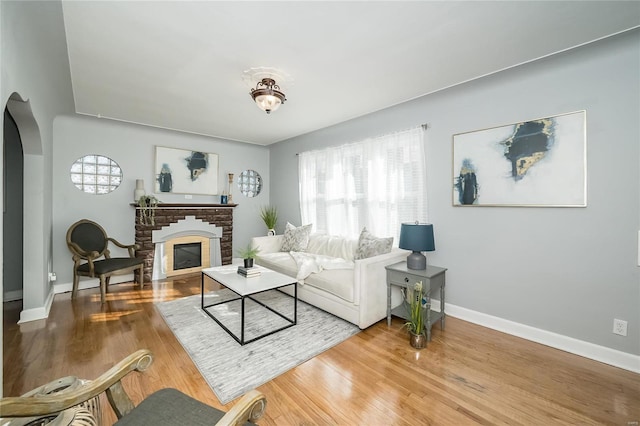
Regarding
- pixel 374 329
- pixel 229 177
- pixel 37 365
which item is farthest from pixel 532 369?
pixel 229 177

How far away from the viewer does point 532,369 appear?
84.0 inches

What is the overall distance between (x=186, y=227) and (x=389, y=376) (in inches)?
166

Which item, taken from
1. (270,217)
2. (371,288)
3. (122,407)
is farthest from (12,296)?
(371,288)

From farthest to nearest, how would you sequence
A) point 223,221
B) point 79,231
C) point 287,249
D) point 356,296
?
point 223,221, point 287,249, point 79,231, point 356,296

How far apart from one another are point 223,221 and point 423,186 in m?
3.81

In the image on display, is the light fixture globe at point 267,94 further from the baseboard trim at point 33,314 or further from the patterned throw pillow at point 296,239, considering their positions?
the baseboard trim at point 33,314

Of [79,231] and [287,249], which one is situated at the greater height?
[79,231]

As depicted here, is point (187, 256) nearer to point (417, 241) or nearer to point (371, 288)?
point (371, 288)

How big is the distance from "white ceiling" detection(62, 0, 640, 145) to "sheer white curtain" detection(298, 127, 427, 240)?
67 centimetres

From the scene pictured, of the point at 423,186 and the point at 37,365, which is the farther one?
the point at 423,186

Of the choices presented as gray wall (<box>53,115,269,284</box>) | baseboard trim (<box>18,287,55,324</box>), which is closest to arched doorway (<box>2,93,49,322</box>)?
baseboard trim (<box>18,287,55,324</box>)

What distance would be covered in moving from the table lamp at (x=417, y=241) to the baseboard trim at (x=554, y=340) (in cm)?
78

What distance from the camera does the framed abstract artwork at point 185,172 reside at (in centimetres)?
473

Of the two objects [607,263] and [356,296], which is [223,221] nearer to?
[356,296]
